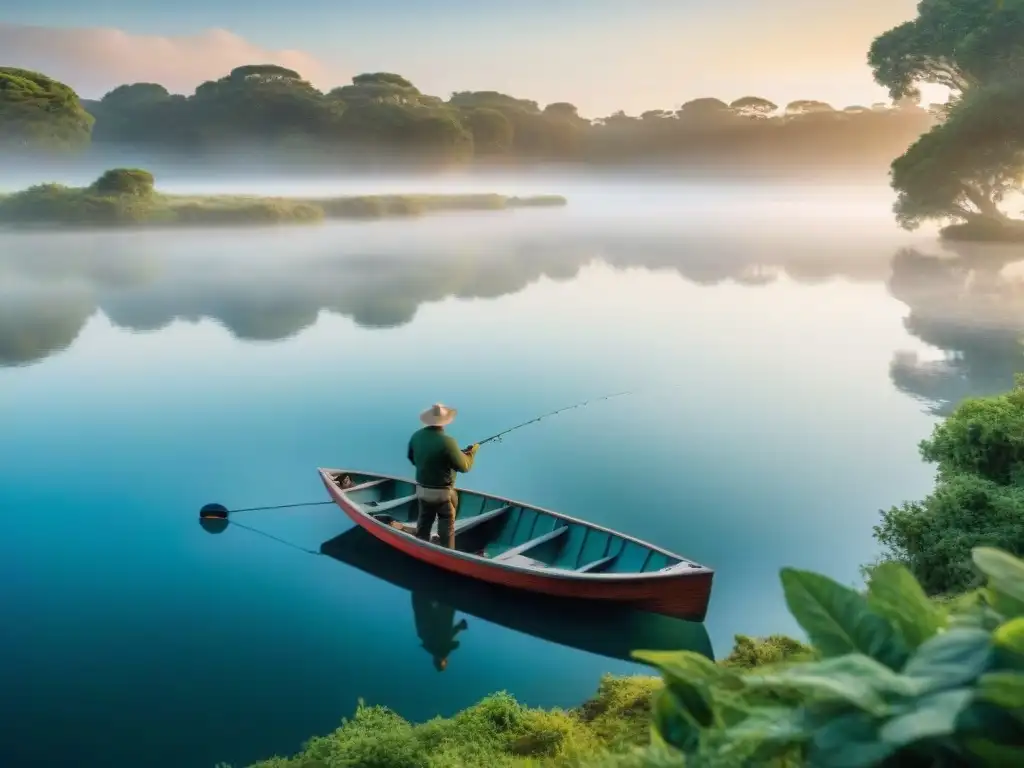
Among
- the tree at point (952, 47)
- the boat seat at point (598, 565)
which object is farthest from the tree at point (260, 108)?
the boat seat at point (598, 565)

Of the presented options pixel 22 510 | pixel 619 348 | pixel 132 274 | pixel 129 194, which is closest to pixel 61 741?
pixel 22 510

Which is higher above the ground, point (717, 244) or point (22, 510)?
point (717, 244)

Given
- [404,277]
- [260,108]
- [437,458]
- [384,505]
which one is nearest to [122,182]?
[404,277]

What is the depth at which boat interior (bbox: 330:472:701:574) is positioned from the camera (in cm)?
961

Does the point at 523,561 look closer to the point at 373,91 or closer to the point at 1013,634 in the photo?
the point at 1013,634

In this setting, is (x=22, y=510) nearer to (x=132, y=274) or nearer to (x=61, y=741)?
(x=61, y=741)

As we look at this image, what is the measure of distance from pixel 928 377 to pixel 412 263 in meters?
32.2

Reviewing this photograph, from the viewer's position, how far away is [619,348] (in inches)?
960

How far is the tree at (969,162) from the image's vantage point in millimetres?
37938

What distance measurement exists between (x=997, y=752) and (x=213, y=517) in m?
12.0

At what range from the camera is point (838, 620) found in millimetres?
1288

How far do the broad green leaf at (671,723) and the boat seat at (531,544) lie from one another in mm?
8336

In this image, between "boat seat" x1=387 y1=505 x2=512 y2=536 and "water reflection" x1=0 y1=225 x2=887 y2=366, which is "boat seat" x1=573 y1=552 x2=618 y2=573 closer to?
"boat seat" x1=387 y1=505 x2=512 y2=536

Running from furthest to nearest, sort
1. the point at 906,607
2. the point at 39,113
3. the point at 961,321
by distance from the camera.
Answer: the point at 39,113 < the point at 961,321 < the point at 906,607
